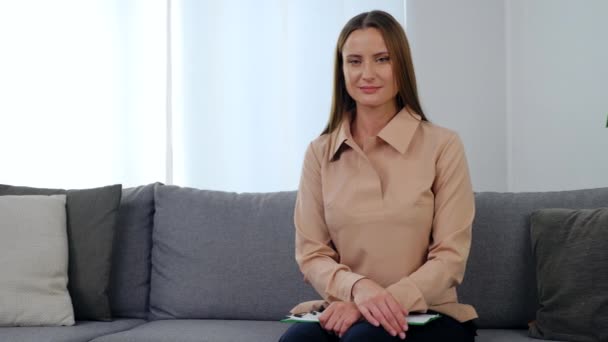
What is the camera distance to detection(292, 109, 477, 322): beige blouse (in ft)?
6.10

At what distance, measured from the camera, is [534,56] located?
141 inches

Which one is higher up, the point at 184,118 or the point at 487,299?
the point at 184,118

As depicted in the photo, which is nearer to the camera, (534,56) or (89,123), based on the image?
(534,56)

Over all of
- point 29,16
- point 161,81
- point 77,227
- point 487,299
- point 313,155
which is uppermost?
point 29,16

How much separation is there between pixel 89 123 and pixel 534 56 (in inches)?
84.3

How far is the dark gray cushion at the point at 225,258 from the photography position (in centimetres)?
249

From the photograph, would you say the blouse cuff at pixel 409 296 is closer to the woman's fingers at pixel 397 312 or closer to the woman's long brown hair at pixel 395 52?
the woman's fingers at pixel 397 312

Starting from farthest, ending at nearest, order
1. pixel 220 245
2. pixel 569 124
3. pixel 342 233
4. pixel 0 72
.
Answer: pixel 0 72, pixel 569 124, pixel 220 245, pixel 342 233

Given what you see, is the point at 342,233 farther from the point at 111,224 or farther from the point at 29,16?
the point at 29,16

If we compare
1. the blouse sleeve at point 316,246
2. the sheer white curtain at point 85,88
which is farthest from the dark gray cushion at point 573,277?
the sheer white curtain at point 85,88

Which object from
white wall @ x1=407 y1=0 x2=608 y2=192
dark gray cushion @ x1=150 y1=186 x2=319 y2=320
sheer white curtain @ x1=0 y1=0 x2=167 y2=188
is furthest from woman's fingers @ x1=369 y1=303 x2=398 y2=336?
sheer white curtain @ x1=0 y1=0 x2=167 y2=188

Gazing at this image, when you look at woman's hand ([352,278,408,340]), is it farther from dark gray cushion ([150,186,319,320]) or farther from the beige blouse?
dark gray cushion ([150,186,319,320])

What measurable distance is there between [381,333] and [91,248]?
1.27 meters

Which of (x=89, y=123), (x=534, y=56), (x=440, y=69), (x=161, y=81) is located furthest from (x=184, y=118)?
(x=534, y=56)
